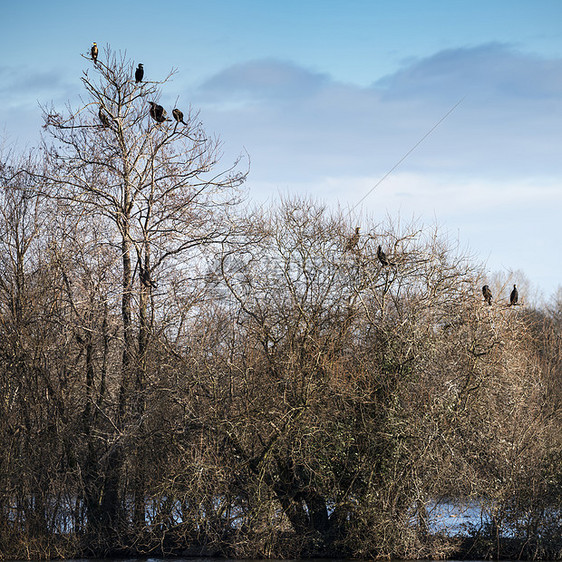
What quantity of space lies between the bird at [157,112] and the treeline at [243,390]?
115 mm

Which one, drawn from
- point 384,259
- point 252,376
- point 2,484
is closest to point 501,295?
point 384,259

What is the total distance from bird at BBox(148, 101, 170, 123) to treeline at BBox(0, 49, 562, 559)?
0.12 meters

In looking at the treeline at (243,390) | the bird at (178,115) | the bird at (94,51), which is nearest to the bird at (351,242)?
the treeline at (243,390)

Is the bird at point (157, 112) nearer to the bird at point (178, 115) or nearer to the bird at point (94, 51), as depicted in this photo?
the bird at point (178, 115)

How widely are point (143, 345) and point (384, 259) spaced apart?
19.3 ft

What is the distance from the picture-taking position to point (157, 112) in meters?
18.4

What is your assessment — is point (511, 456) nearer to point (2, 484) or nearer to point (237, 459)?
point (237, 459)

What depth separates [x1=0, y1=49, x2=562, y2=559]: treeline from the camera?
16359mm

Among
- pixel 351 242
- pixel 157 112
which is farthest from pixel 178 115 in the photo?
pixel 351 242

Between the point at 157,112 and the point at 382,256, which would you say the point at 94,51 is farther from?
the point at 382,256

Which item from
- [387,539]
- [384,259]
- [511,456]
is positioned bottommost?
[387,539]

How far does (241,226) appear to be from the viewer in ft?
61.2

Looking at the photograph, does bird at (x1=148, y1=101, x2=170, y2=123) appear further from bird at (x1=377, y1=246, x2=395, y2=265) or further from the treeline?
bird at (x1=377, y1=246, x2=395, y2=265)

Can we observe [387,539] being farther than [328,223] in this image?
No
